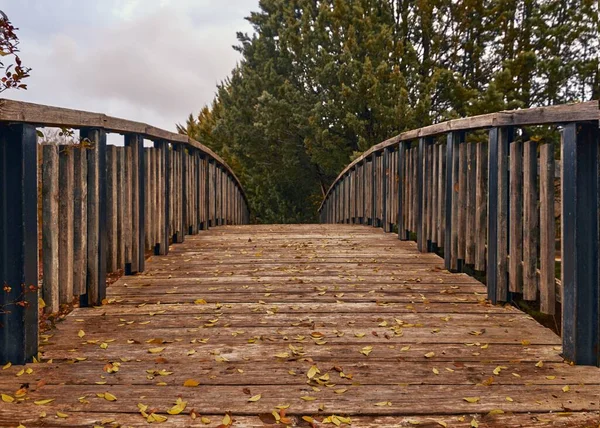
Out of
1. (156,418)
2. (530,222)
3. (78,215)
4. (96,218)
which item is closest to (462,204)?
(530,222)

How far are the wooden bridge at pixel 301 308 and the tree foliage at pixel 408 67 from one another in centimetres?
1107

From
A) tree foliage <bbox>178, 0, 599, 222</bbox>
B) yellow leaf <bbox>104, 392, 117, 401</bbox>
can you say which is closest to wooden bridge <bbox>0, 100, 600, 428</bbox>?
yellow leaf <bbox>104, 392, 117, 401</bbox>

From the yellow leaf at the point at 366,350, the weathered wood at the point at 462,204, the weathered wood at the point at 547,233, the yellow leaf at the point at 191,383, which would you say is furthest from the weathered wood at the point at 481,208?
the yellow leaf at the point at 191,383

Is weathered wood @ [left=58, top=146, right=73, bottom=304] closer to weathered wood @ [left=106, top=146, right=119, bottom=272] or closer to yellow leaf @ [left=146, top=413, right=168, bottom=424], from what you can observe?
weathered wood @ [left=106, top=146, right=119, bottom=272]

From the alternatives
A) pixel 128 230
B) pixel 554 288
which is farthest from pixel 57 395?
pixel 554 288

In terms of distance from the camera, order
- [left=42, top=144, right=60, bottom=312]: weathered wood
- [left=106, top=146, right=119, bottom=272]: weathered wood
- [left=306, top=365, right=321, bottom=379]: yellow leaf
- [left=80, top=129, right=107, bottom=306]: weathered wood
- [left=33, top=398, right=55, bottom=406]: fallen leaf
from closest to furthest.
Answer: [left=33, top=398, right=55, bottom=406]: fallen leaf < [left=306, top=365, right=321, bottom=379]: yellow leaf < [left=42, top=144, right=60, bottom=312]: weathered wood < [left=80, top=129, right=107, bottom=306]: weathered wood < [left=106, top=146, right=119, bottom=272]: weathered wood

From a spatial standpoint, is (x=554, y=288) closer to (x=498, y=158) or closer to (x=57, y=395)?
(x=498, y=158)

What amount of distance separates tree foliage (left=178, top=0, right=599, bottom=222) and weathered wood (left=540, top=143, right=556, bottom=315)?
38.7ft

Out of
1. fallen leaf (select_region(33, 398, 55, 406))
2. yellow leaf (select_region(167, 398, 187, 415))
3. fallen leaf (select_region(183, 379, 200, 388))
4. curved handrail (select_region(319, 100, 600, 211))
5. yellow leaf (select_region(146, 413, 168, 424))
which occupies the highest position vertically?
curved handrail (select_region(319, 100, 600, 211))

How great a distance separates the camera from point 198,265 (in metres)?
5.54

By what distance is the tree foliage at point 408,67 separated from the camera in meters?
15.7

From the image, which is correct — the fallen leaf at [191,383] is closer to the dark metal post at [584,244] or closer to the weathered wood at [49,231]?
the weathered wood at [49,231]

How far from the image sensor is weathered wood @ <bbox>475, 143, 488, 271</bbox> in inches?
176

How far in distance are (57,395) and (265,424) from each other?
3.36 feet
